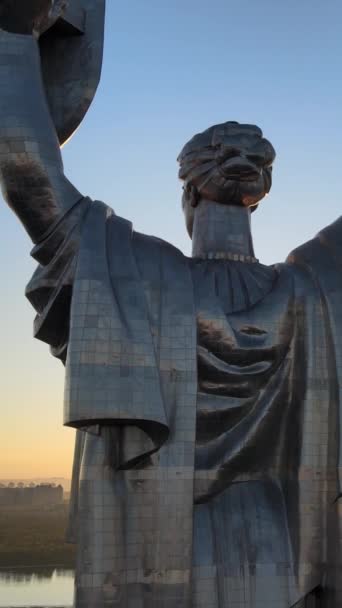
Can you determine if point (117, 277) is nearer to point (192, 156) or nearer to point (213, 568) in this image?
point (192, 156)

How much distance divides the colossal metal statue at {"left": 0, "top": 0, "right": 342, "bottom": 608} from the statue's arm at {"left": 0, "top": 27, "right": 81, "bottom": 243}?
2cm

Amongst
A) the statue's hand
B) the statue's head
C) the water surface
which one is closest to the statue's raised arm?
the statue's hand

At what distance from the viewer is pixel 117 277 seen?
829cm

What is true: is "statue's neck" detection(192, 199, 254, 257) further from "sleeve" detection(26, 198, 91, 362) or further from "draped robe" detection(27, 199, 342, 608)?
"sleeve" detection(26, 198, 91, 362)

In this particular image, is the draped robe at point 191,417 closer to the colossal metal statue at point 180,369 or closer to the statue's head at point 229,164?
the colossal metal statue at point 180,369

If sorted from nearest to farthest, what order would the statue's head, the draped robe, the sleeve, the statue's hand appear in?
the draped robe < the sleeve < the statue's hand < the statue's head

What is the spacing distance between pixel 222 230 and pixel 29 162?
8.65 feet

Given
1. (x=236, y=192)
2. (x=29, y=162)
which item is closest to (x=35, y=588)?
(x=236, y=192)

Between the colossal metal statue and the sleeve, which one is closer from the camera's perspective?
the colossal metal statue

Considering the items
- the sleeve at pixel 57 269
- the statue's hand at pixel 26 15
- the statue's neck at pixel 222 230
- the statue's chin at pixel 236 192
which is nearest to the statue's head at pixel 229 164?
the statue's chin at pixel 236 192

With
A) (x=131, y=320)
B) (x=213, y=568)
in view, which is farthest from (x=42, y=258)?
(x=213, y=568)

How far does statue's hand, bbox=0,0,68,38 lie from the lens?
8820mm

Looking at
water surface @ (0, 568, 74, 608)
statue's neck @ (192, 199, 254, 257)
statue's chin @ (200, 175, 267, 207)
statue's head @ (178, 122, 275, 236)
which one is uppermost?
statue's head @ (178, 122, 275, 236)

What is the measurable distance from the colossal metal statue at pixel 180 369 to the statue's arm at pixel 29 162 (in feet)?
0.05
